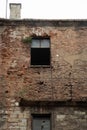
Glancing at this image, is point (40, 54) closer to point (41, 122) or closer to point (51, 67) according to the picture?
point (51, 67)

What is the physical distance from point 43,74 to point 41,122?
211 cm

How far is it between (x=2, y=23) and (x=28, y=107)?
13.7 ft

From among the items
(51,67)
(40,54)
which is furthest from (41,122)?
(40,54)

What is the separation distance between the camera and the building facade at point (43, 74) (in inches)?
722

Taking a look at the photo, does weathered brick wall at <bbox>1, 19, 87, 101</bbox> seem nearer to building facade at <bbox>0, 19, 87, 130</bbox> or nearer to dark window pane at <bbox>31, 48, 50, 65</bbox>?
building facade at <bbox>0, 19, 87, 130</bbox>

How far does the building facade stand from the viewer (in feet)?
60.2

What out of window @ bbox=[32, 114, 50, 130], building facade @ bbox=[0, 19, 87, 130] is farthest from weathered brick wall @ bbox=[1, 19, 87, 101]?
window @ bbox=[32, 114, 50, 130]

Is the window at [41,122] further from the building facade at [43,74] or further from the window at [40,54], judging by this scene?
the window at [40,54]

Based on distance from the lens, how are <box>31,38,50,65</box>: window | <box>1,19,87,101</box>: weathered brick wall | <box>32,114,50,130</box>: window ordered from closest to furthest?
<box>32,114,50,130</box>: window
<box>1,19,87,101</box>: weathered brick wall
<box>31,38,50,65</box>: window

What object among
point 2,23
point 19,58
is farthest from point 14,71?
point 2,23

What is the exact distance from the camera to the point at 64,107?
18484 millimetres

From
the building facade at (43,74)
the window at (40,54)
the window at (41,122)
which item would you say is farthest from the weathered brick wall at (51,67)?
the window at (41,122)

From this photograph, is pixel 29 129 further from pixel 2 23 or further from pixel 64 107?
pixel 2 23

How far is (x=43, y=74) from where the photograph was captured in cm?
1916
